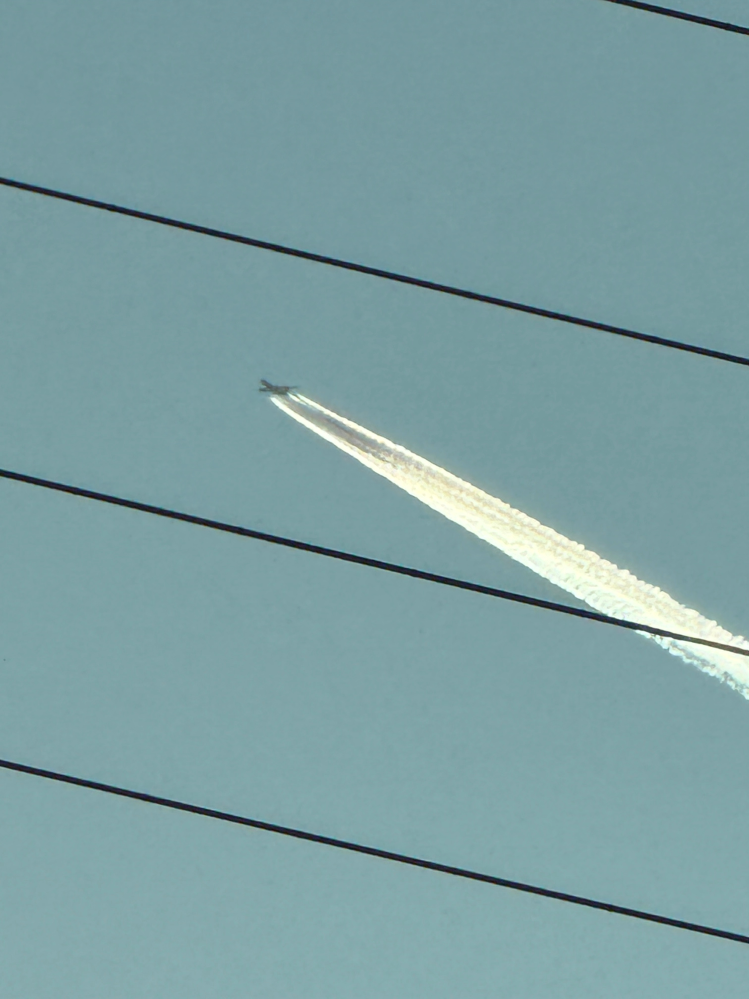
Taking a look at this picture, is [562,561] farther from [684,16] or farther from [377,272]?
[684,16]

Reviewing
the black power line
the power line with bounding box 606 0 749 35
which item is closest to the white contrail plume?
the black power line

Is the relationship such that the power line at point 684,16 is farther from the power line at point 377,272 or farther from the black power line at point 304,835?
the black power line at point 304,835

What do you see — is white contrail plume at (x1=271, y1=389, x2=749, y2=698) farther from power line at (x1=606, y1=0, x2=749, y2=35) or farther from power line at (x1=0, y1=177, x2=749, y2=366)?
power line at (x1=606, y1=0, x2=749, y2=35)

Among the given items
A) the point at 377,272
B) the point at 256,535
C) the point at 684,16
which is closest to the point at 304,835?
the point at 256,535

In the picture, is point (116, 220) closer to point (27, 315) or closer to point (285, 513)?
point (27, 315)

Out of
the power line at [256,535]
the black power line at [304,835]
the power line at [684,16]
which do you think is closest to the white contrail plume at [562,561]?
the power line at [256,535]
